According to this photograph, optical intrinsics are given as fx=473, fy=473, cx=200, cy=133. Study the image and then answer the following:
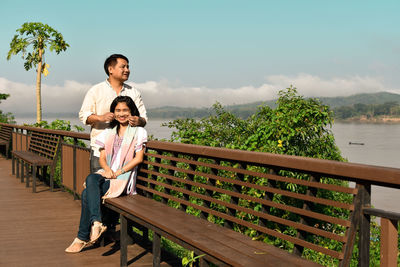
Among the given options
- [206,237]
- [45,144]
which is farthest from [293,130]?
[45,144]

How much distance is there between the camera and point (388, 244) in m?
2.48

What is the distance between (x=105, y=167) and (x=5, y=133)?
14725mm

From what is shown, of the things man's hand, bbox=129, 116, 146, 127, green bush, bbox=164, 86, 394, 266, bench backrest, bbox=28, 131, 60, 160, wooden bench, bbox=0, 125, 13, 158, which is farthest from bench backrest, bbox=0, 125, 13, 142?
man's hand, bbox=129, 116, 146, 127

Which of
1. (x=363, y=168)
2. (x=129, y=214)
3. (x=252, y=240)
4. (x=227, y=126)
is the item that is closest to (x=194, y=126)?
(x=227, y=126)

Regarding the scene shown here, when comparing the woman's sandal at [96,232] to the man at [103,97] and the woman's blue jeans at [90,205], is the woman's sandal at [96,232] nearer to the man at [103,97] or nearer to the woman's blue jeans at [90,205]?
the woman's blue jeans at [90,205]

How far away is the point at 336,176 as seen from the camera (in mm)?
2695

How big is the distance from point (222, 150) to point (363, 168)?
143 centimetres

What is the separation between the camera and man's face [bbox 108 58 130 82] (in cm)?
489

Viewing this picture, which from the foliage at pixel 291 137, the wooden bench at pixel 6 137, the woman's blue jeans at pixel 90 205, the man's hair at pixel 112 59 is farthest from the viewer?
the wooden bench at pixel 6 137

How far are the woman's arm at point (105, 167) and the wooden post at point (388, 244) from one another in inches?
112

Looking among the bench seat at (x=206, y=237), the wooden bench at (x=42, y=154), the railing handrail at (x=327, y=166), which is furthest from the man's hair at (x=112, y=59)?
the wooden bench at (x=42, y=154)

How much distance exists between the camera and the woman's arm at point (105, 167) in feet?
15.3

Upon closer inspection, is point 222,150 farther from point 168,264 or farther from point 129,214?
point 168,264

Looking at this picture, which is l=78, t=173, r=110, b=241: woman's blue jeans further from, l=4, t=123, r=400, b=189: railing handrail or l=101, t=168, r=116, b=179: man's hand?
l=4, t=123, r=400, b=189: railing handrail
